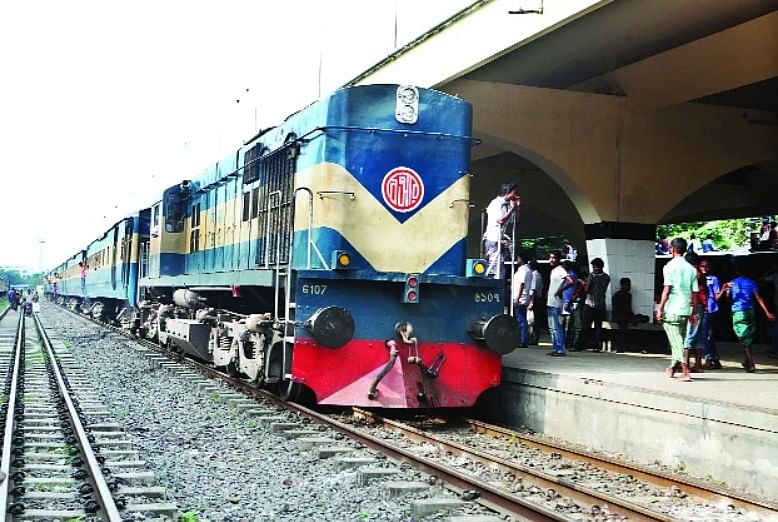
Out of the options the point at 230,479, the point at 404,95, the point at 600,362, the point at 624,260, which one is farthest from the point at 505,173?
the point at 230,479

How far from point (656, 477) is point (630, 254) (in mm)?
7822

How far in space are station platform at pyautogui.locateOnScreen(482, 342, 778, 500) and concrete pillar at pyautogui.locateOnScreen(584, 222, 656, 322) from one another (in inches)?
120

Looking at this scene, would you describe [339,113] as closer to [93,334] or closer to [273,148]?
[273,148]

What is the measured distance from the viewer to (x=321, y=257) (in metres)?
8.39

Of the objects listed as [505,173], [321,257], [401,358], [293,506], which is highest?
[505,173]

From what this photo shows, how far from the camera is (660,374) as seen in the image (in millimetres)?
8977

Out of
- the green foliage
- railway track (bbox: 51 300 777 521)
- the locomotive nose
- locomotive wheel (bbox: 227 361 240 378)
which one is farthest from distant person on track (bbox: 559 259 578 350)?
the green foliage

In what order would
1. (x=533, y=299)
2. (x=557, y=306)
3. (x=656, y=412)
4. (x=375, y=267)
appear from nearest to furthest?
(x=656, y=412), (x=375, y=267), (x=557, y=306), (x=533, y=299)

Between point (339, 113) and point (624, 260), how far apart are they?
6.61 m

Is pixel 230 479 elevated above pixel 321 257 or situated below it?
below

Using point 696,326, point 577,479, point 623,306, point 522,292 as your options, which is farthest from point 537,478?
point 623,306

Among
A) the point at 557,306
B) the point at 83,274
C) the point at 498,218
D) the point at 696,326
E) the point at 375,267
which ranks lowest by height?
the point at 696,326

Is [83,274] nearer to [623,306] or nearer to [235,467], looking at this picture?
[623,306]

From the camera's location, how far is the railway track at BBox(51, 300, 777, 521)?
5.21 m
